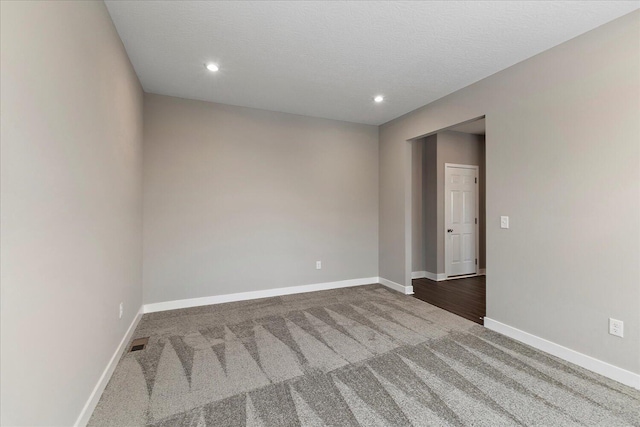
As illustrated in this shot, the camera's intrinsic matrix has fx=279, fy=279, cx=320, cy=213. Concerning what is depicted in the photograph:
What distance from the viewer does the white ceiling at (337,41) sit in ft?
6.61

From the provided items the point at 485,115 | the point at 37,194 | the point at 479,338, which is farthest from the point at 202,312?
the point at 485,115

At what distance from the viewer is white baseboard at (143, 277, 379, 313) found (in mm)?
3543

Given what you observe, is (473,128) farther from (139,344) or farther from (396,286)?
(139,344)

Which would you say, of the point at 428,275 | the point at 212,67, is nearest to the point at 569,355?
the point at 428,275

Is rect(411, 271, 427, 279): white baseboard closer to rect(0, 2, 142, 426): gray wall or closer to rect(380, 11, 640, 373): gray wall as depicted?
rect(380, 11, 640, 373): gray wall

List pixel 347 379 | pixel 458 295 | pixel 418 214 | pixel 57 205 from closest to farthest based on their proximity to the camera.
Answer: pixel 57 205 → pixel 347 379 → pixel 458 295 → pixel 418 214

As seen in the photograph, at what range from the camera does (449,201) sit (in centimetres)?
520

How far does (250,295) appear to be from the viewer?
3.99 metres

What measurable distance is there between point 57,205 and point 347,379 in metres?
2.07

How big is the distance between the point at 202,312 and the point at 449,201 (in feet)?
14.7

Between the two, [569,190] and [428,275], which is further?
[428,275]

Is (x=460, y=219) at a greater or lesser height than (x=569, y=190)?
lesser

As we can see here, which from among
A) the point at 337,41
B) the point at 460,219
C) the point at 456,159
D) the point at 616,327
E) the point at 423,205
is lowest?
the point at 616,327

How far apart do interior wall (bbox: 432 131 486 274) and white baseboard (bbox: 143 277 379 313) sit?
1.49 meters
